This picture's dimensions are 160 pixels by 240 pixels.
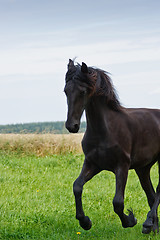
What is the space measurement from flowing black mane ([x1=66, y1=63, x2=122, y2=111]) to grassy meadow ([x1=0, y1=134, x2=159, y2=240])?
6.72 feet

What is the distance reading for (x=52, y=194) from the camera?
8781 mm

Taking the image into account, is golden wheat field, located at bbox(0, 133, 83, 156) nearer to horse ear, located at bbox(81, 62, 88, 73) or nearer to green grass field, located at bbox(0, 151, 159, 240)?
green grass field, located at bbox(0, 151, 159, 240)

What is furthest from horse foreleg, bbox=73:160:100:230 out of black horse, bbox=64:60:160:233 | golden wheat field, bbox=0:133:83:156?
golden wheat field, bbox=0:133:83:156

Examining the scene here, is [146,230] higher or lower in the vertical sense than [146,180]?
lower

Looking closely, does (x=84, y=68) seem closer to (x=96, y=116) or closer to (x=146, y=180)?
(x=96, y=116)

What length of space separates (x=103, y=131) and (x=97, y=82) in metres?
0.63

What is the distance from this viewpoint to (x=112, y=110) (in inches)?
198

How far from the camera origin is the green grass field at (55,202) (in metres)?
5.90

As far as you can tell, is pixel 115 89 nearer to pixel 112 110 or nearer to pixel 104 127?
pixel 112 110

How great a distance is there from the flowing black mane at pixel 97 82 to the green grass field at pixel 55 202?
202 centimetres

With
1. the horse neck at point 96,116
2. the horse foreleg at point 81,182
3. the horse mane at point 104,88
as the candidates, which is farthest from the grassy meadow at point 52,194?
the horse mane at point 104,88

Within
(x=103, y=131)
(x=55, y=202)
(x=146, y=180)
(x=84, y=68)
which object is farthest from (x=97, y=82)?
(x=55, y=202)

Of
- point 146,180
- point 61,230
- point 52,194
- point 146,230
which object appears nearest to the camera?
point 146,230

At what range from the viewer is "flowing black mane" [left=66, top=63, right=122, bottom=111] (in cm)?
448
